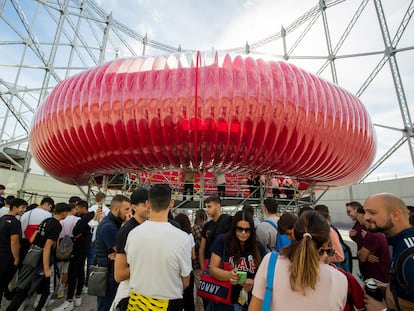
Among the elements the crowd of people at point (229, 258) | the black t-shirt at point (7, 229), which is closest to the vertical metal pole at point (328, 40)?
the crowd of people at point (229, 258)

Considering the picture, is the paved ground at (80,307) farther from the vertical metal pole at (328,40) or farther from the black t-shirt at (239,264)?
the vertical metal pole at (328,40)

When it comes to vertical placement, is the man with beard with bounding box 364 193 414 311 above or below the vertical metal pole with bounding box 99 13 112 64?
below

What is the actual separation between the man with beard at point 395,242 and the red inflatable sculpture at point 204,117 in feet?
5.95

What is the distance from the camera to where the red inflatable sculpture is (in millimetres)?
2879

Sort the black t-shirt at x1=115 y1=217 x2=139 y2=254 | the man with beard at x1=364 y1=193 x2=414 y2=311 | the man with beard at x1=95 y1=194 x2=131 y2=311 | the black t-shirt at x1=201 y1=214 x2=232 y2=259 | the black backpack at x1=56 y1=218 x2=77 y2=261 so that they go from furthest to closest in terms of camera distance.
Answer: the black backpack at x1=56 y1=218 x2=77 y2=261, the black t-shirt at x1=201 y1=214 x2=232 y2=259, the man with beard at x1=95 y1=194 x2=131 y2=311, the black t-shirt at x1=115 y1=217 x2=139 y2=254, the man with beard at x1=364 y1=193 x2=414 y2=311

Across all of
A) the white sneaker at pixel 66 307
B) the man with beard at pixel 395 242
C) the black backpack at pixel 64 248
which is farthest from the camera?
the black backpack at pixel 64 248

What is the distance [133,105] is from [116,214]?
4.58 ft

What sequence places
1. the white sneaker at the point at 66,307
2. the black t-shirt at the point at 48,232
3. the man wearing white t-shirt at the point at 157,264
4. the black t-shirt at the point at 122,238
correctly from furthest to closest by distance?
the white sneaker at the point at 66,307
the black t-shirt at the point at 48,232
the black t-shirt at the point at 122,238
the man wearing white t-shirt at the point at 157,264

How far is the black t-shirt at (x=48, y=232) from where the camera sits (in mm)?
2395

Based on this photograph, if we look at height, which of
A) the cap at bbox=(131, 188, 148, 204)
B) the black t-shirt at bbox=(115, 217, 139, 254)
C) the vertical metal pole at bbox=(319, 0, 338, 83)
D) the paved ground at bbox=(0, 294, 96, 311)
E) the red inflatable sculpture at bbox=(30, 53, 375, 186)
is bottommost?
the paved ground at bbox=(0, 294, 96, 311)

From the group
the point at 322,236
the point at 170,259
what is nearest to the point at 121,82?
the point at 170,259

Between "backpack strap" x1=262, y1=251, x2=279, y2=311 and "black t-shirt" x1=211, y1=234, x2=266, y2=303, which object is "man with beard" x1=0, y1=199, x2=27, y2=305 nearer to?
"black t-shirt" x1=211, y1=234, x2=266, y2=303

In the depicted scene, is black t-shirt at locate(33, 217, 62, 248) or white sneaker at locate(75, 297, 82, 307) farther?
white sneaker at locate(75, 297, 82, 307)

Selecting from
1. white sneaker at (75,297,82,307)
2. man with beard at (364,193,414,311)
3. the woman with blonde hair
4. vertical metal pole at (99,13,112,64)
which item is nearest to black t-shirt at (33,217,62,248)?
white sneaker at (75,297,82,307)
